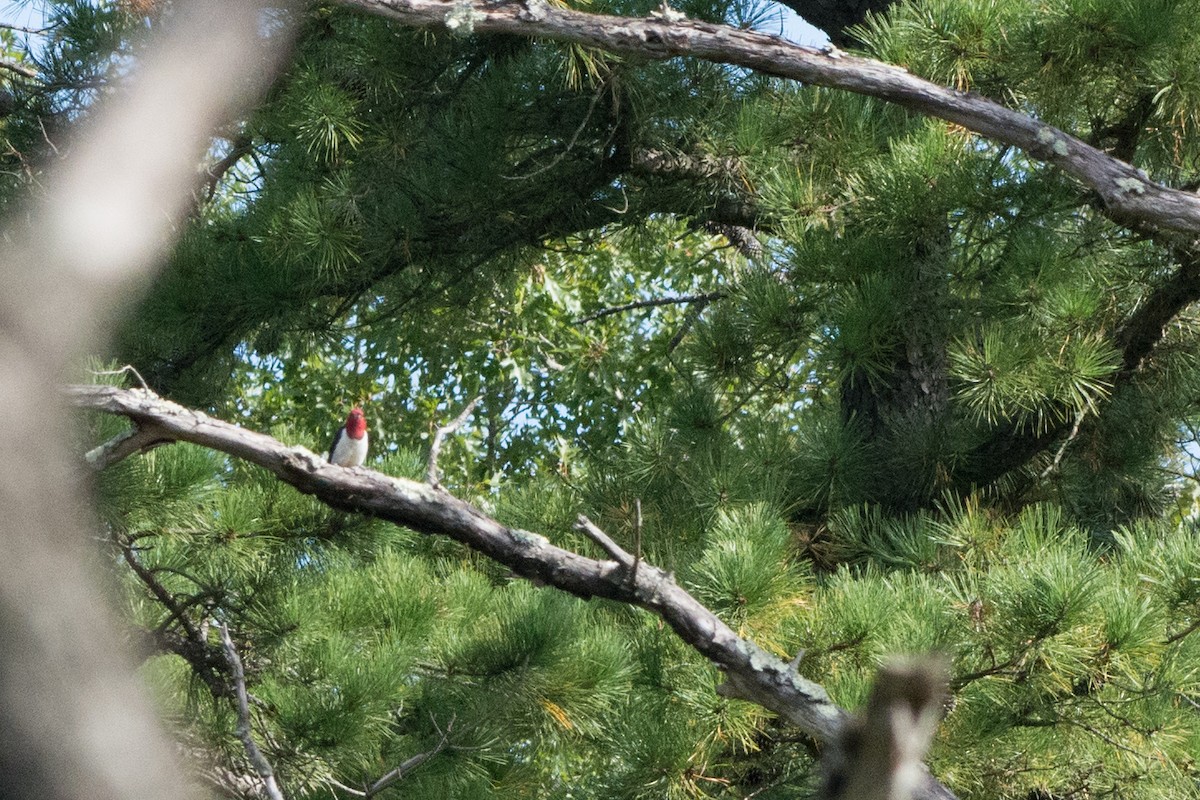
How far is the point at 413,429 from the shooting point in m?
8.22

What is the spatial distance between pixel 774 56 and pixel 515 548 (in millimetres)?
1174

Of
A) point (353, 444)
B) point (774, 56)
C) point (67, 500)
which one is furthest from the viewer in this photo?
point (353, 444)

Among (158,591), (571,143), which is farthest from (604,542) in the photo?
(571,143)

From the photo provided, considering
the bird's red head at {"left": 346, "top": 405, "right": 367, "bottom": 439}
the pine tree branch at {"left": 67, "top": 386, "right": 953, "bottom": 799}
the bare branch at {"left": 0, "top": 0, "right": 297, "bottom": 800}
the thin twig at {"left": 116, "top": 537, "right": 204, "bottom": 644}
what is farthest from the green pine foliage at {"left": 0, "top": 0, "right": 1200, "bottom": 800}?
the bare branch at {"left": 0, "top": 0, "right": 297, "bottom": 800}

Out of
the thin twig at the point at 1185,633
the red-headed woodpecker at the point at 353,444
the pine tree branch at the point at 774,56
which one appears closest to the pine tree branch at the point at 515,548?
the thin twig at the point at 1185,633

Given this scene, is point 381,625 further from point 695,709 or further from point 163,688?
point 695,709

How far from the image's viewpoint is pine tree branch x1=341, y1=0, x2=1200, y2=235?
2553 mm

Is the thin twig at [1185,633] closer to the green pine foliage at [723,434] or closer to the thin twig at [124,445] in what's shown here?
the green pine foliage at [723,434]

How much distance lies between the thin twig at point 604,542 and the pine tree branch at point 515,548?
0.03 meters

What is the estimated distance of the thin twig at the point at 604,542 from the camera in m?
2.03

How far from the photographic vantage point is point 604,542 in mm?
2084

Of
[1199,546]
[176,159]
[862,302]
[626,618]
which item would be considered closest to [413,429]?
[626,618]

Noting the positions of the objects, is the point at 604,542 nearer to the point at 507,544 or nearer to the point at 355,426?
the point at 507,544

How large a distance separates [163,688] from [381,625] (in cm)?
46
